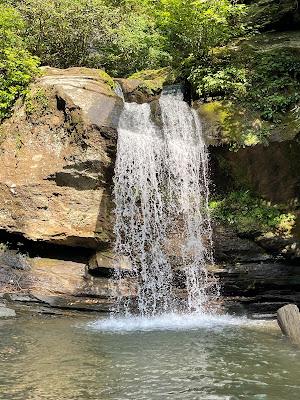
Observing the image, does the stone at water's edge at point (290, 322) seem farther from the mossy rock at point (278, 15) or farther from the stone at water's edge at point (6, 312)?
the mossy rock at point (278, 15)

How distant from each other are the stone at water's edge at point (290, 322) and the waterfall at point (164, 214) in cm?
195

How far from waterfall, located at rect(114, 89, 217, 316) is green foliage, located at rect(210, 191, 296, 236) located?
1.29 feet

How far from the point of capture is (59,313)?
9.90 meters

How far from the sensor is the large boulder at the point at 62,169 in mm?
10469

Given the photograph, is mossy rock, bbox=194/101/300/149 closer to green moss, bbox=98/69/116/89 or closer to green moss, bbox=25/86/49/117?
green moss, bbox=98/69/116/89

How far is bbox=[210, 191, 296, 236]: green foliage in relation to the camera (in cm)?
1005

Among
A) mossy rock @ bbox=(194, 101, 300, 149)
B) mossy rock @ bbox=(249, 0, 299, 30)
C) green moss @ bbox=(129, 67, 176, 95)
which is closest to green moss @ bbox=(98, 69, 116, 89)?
green moss @ bbox=(129, 67, 176, 95)

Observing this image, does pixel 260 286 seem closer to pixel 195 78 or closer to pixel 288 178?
pixel 288 178

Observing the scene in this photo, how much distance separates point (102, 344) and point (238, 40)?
993 centimetres

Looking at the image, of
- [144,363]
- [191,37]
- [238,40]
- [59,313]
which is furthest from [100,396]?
[238,40]

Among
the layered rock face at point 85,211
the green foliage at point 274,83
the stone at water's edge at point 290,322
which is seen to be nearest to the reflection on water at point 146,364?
the stone at water's edge at point 290,322

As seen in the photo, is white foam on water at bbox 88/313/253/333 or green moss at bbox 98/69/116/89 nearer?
white foam on water at bbox 88/313/253/333

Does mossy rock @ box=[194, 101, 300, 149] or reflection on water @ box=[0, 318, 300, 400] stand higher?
mossy rock @ box=[194, 101, 300, 149]

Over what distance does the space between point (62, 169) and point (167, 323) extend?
160 inches
